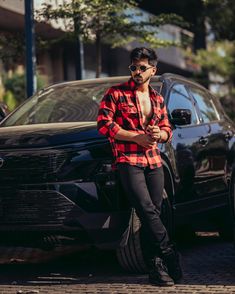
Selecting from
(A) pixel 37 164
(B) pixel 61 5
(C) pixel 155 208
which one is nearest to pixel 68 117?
(A) pixel 37 164

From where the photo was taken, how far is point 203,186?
25.5ft

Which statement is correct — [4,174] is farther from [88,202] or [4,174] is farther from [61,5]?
[61,5]

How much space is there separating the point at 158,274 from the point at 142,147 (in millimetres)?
986

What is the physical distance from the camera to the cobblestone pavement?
247 inches

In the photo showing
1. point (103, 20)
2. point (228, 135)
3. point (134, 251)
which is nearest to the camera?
point (134, 251)

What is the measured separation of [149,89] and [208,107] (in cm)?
257

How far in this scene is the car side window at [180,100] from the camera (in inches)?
303

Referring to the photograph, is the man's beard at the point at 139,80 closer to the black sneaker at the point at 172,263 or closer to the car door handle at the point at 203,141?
the black sneaker at the point at 172,263

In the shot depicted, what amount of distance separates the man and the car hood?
1.32 feet

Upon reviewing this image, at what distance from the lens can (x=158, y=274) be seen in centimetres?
620

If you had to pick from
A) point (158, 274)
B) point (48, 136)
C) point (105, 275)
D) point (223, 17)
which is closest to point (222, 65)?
point (223, 17)

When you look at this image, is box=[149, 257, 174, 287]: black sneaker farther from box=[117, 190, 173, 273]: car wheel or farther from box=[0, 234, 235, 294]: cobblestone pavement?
box=[117, 190, 173, 273]: car wheel

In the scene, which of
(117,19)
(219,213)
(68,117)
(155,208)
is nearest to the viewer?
(155,208)

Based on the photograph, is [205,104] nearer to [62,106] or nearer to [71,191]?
[62,106]
